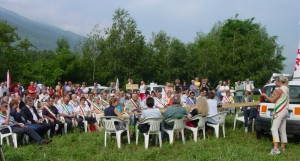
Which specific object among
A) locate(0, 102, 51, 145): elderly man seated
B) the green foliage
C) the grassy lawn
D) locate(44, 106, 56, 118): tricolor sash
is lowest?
the grassy lawn

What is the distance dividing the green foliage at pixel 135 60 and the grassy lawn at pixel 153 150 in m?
25.1

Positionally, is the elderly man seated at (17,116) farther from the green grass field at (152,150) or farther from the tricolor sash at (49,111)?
the tricolor sash at (49,111)

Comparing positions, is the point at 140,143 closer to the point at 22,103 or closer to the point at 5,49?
the point at 22,103

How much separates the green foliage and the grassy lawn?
25.1 meters

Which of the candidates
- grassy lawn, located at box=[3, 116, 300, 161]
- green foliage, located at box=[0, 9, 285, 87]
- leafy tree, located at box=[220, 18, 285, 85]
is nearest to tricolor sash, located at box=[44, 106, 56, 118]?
grassy lawn, located at box=[3, 116, 300, 161]

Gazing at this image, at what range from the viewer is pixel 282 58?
145ft

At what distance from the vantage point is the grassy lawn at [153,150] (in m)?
6.78

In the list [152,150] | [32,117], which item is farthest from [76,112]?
[152,150]

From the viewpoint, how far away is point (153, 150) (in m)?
7.39

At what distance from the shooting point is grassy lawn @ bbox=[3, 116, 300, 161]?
678 centimetres

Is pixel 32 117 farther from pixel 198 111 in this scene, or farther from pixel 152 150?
pixel 198 111

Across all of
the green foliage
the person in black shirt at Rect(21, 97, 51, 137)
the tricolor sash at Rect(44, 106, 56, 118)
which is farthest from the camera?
the green foliage

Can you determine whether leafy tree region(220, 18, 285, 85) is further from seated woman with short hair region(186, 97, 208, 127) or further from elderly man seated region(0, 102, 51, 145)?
elderly man seated region(0, 102, 51, 145)

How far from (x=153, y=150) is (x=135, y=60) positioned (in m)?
27.7
